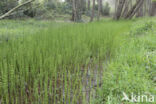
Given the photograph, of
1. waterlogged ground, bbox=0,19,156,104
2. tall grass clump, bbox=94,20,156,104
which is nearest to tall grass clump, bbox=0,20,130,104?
waterlogged ground, bbox=0,19,156,104

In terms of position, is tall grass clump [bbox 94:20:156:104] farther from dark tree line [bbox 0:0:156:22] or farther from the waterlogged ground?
dark tree line [bbox 0:0:156:22]

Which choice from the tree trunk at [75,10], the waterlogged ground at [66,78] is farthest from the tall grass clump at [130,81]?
the tree trunk at [75,10]

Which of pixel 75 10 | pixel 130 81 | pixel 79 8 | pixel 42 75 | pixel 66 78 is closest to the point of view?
pixel 130 81

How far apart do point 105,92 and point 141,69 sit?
625mm

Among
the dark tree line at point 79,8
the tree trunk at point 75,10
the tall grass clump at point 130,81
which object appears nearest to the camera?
the tall grass clump at point 130,81

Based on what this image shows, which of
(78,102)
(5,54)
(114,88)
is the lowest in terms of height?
(78,102)

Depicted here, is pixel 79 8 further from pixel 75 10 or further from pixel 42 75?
pixel 42 75

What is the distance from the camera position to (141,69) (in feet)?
6.65

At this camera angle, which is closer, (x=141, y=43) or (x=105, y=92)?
(x=105, y=92)

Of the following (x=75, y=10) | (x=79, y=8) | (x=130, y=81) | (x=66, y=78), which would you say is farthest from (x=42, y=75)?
(x=79, y=8)

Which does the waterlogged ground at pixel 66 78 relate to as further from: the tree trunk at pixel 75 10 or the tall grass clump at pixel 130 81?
the tree trunk at pixel 75 10

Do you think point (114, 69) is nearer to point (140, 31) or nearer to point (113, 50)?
point (113, 50)

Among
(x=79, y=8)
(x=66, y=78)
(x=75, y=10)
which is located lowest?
(x=66, y=78)

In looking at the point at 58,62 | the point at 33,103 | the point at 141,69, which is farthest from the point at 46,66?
the point at 141,69
